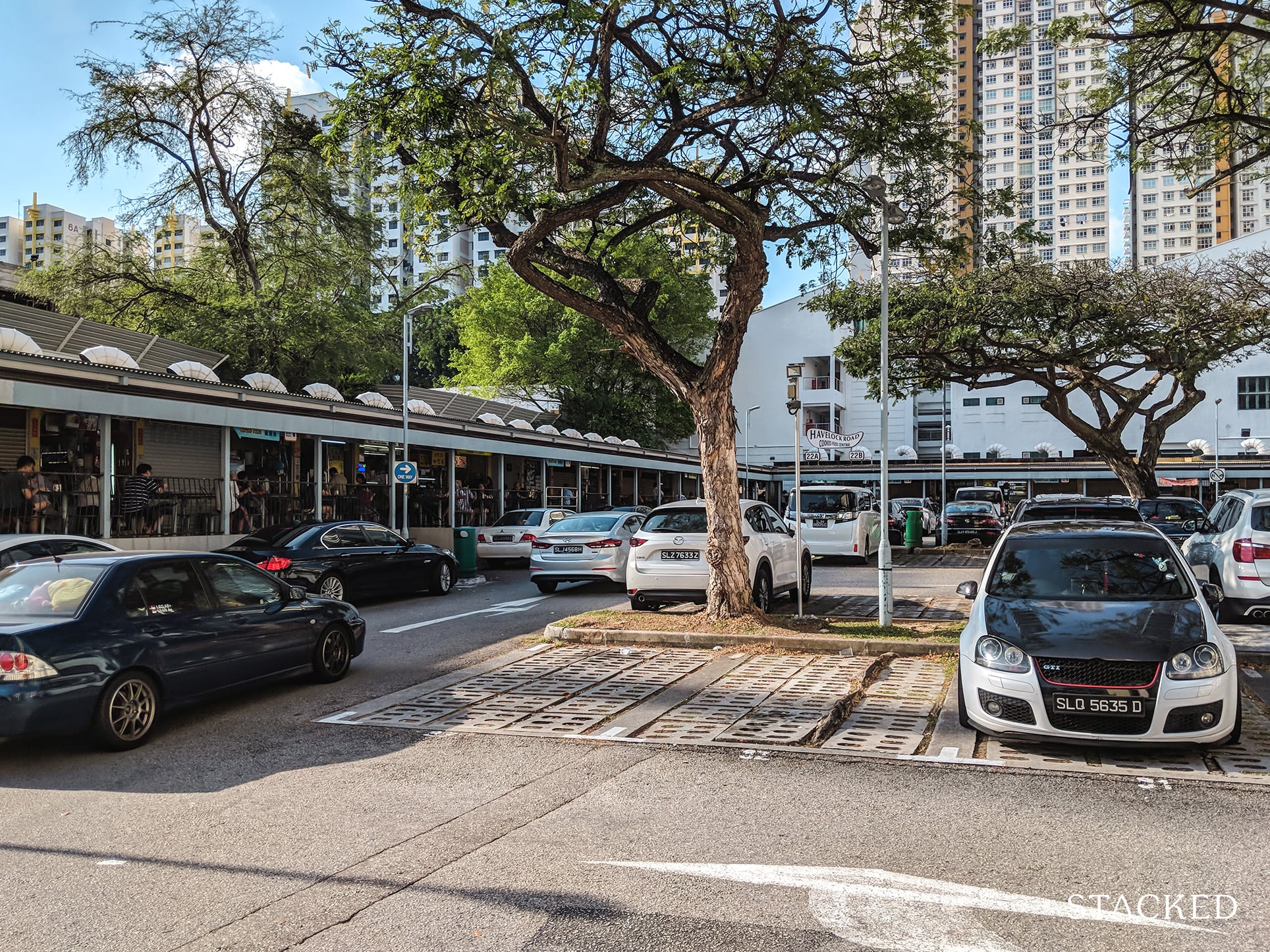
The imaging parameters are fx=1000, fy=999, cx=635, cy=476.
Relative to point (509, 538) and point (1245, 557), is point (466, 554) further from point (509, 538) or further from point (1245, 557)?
point (1245, 557)

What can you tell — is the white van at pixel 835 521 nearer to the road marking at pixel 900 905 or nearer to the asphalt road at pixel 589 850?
the asphalt road at pixel 589 850

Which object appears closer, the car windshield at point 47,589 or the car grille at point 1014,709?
the car grille at point 1014,709

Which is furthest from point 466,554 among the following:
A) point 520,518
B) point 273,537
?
point 273,537

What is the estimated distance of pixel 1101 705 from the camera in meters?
6.32

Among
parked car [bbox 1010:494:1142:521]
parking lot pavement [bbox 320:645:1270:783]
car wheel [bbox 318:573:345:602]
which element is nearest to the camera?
parking lot pavement [bbox 320:645:1270:783]

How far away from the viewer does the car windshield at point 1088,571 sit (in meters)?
7.50

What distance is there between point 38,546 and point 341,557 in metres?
5.21

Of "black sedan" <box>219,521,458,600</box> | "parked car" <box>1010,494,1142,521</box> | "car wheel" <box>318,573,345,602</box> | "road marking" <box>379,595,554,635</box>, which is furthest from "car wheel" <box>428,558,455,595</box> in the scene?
"parked car" <box>1010,494,1142,521</box>

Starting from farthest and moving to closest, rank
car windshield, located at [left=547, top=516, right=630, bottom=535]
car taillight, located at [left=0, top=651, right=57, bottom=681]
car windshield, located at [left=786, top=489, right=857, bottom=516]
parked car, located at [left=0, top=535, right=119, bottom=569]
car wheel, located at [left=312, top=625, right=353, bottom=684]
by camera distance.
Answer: car windshield, located at [left=786, top=489, right=857, bottom=516]
car windshield, located at [left=547, top=516, right=630, bottom=535]
parked car, located at [left=0, top=535, right=119, bottom=569]
car wheel, located at [left=312, top=625, right=353, bottom=684]
car taillight, located at [left=0, top=651, right=57, bottom=681]

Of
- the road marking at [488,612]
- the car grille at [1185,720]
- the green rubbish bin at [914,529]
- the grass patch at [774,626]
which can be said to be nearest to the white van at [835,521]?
the green rubbish bin at [914,529]

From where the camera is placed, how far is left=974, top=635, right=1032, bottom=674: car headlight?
6605mm

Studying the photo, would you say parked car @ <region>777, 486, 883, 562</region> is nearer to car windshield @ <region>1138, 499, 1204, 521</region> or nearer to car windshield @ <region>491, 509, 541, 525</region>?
car windshield @ <region>1138, 499, 1204, 521</region>

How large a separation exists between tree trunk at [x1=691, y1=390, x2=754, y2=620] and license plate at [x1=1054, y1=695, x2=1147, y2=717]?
5.98m

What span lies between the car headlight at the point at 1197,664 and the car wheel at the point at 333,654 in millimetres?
7094
